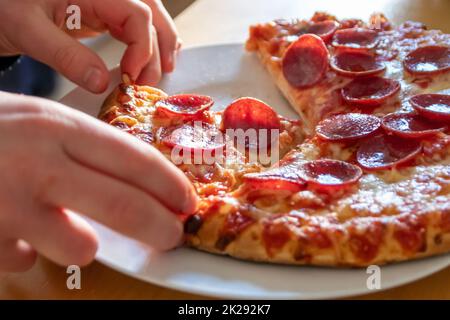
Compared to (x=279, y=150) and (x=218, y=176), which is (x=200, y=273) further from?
(x=279, y=150)

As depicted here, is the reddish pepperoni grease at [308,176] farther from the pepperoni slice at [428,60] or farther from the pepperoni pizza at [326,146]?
the pepperoni slice at [428,60]

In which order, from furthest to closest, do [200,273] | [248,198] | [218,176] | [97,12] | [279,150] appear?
[97,12] → [279,150] → [218,176] → [248,198] → [200,273]

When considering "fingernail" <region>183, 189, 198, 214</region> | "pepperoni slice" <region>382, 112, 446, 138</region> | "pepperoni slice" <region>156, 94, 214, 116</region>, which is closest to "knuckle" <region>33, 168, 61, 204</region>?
"fingernail" <region>183, 189, 198, 214</region>

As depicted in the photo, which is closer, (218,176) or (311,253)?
(311,253)

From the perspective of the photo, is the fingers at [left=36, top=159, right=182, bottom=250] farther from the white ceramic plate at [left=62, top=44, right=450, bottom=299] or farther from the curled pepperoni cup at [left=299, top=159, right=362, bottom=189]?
the curled pepperoni cup at [left=299, top=159, right=362, bottom=189]

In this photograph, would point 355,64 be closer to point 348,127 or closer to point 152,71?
point 348,127
